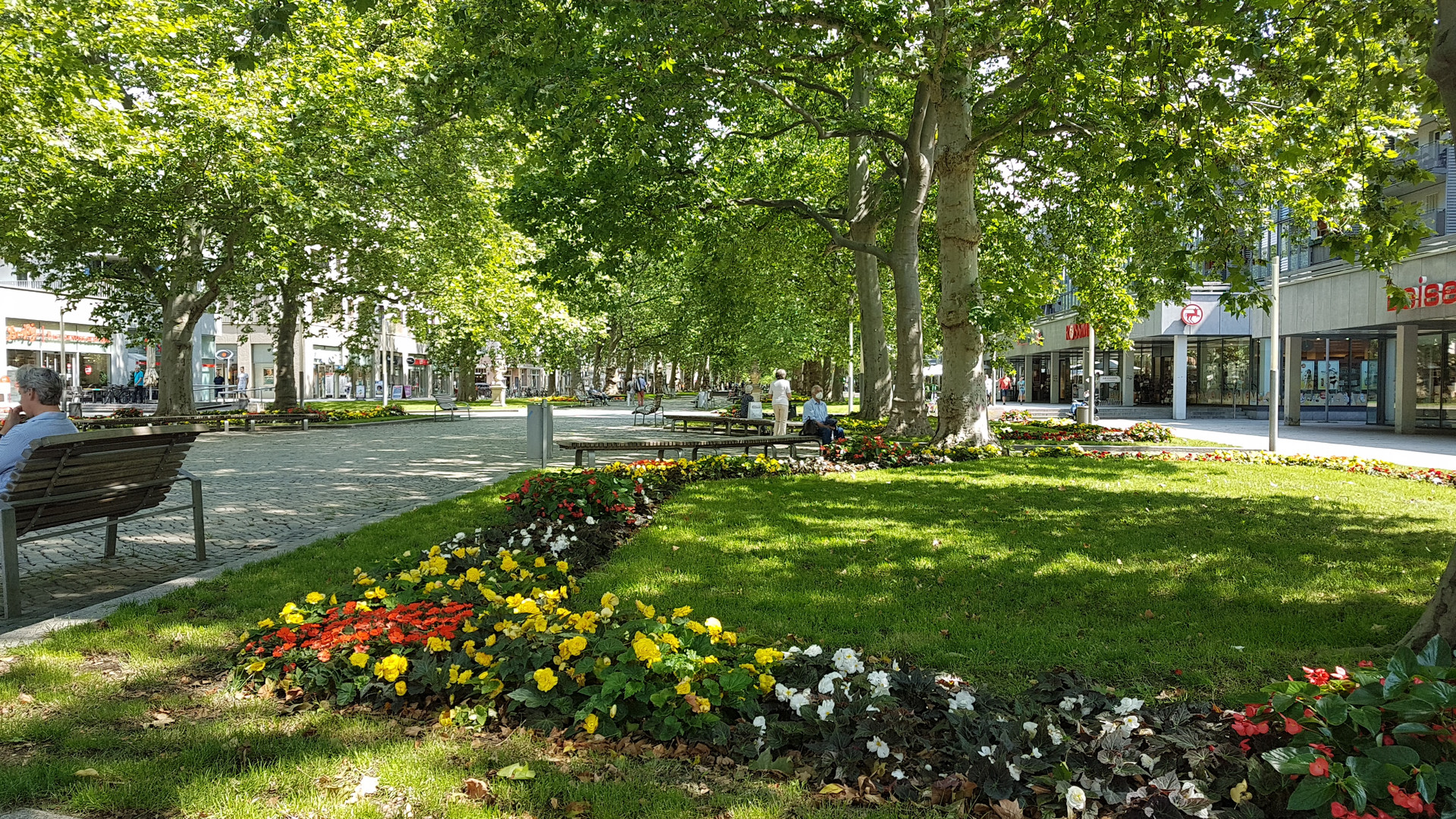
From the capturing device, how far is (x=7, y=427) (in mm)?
6516

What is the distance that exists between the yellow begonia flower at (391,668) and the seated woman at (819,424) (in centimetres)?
1167

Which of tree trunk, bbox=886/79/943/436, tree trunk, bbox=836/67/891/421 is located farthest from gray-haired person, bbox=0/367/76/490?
tree trunk, bbox=836/67/891/421

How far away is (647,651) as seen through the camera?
3.64 metres

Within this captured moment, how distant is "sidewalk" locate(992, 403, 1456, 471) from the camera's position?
17.3 meters

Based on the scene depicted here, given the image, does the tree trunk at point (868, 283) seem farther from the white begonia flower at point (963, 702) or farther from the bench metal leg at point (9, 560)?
the white begonia flower at point (963, 702)

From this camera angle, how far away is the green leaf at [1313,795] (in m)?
2.43

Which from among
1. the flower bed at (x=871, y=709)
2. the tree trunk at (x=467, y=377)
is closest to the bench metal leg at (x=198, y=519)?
the flower bed at (x=871, y=709)

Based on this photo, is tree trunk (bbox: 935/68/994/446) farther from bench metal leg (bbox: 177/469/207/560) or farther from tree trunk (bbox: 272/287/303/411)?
tree trunk (bbox: 272/287/303/411)

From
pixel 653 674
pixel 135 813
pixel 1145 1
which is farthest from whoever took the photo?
pixel 1145 1

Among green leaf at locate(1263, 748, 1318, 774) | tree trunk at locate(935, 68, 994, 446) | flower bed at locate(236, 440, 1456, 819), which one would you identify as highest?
tree trunk at locate(935, 68, 994, 446)

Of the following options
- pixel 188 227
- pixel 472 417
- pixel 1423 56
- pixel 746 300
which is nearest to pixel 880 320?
pixel 746 300

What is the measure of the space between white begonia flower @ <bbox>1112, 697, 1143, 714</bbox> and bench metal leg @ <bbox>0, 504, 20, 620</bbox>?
19.0 feet

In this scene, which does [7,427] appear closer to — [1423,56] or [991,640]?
[991,640]

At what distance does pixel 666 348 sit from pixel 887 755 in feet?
185
